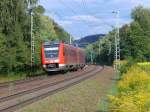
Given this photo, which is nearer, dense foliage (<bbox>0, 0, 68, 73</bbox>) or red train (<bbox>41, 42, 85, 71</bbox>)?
dense foliage (<bbox>0, 0, 68, 73</bbox>)

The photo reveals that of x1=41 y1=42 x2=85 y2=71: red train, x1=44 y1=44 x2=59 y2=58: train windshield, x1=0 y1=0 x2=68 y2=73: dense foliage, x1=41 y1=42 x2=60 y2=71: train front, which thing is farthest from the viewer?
x1=44 y1=44 x2=59 y2=58: train windshield

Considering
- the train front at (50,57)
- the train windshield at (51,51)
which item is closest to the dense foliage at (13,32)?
the train front at (50,57)

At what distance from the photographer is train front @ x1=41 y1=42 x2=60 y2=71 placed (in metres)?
55.6

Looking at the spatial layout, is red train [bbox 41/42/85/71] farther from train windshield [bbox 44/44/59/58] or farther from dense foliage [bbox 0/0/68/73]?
dense foliage [bbox 0/0/68/73]

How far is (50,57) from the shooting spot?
56.0 meters

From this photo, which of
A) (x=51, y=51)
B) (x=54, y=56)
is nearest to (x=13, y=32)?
(x=51, y=51)

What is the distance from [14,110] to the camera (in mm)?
19062

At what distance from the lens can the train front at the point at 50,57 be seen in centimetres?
5562

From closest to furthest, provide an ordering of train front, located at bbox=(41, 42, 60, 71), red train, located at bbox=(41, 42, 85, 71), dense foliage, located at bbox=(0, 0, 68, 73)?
dense foliage, located at bbox=(0, 0, 68, 73), red train, located at bbox=(41, 42, 85, 71), train front, located at bbox=(41, 42, 60, 71)

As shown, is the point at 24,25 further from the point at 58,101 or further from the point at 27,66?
the point at 58,101

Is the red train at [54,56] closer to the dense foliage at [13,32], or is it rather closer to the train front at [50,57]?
the train front at [50,57]

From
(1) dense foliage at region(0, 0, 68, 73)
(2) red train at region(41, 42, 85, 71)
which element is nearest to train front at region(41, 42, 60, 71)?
(2) red train at region(41, 42, 85, 71)

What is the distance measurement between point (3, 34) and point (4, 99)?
86.5 ft

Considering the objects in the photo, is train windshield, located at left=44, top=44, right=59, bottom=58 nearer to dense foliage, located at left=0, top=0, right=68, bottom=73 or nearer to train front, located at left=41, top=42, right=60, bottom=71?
train front, located at left=41, top=42, right=60, bottom=71
